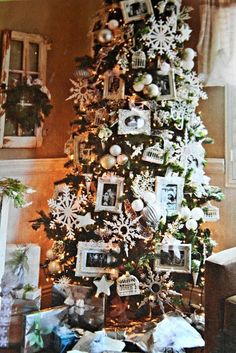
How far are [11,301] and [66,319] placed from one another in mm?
345

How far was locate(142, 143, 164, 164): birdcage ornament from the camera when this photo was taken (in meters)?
2.48

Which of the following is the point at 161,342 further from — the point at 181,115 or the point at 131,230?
the point at 181,115

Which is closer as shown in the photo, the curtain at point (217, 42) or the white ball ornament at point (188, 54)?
the white ball ornament at point (188, 54)

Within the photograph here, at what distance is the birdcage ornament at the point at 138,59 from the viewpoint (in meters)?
2.50

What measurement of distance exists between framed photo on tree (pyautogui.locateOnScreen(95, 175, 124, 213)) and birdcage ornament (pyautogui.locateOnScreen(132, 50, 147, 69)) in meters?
0.72

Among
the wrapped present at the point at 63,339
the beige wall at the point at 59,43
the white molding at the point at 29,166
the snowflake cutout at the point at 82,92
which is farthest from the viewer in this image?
the beige wall at the point at 59,43

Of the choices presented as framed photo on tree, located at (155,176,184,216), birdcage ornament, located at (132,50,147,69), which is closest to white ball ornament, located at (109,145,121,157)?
framed photo on tree, located at (155,176,184,216)

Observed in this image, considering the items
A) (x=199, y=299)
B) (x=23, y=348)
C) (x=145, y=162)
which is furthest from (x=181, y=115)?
(x=23, y=348)

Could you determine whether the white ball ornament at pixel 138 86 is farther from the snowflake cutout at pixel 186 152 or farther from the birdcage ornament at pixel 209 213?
the birdcage ornament at pixel 209 213

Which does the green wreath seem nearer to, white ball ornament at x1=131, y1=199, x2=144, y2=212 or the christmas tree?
the christmas tree

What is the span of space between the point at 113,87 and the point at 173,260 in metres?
1.17

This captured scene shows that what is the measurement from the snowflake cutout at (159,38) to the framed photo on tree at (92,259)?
126cm

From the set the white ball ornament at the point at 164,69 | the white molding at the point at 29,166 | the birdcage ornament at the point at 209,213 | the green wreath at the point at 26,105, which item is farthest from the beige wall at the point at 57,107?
the white ball ornament at the point at 164,69

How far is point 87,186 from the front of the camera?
2.56 m
